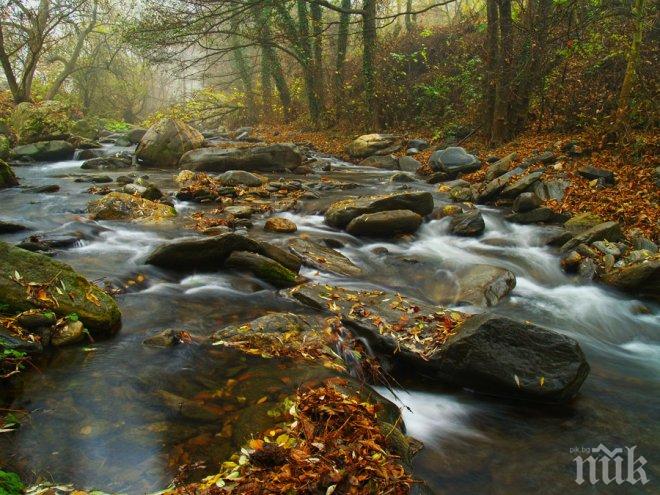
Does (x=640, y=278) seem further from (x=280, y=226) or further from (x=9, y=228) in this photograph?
(x=9, y=228)

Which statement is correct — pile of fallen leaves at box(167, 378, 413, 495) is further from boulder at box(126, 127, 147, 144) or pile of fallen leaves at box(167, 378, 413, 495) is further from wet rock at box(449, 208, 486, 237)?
boulder at box(126, 127, 147, 144)

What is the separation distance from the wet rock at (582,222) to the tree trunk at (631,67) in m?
2.93

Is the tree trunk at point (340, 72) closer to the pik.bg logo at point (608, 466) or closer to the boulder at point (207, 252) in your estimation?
the boulder at point (207, 252)

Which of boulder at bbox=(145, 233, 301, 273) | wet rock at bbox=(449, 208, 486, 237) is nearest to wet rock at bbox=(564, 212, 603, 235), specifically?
wet rock at bbox=(449, 208, 486, 237)

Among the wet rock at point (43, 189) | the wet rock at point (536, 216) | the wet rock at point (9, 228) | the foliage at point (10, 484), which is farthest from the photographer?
the wet rock at point (43, 189)

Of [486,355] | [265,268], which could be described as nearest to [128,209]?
[265,268]

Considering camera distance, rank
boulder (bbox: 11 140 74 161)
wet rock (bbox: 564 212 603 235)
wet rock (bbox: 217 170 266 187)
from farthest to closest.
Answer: boulder (bbox: 11 140 74 161)
wet rock (bbox: 217 170 266 187)
wet rock (bbox: 564 212 603 235)

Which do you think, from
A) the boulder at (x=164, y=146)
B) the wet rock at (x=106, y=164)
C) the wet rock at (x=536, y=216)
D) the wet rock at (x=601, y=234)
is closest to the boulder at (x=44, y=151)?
the wet rock at (x=106, y=164)

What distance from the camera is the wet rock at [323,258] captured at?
21.7 ft

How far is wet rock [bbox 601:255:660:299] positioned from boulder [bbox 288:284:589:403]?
2987mm

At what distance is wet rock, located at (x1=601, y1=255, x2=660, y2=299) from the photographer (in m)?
6.21

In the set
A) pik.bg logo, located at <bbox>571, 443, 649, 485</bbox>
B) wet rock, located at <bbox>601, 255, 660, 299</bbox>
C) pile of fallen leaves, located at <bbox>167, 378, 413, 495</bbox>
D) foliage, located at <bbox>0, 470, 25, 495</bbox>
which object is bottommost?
pik.bg logo, located at <bbox>571, 443, 649, 485</bbox>

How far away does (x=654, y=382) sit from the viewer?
15.0ft

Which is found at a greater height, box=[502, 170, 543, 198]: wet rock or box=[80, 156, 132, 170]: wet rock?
box=[80, 156, 132, 170]: wet rock
